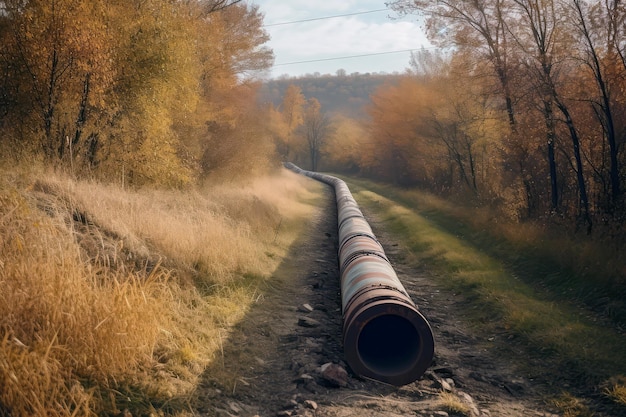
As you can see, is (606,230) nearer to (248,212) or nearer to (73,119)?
(248,212)

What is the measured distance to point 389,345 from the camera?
7.08m

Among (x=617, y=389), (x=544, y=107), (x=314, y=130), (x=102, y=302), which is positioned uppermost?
(x=314, y=130)

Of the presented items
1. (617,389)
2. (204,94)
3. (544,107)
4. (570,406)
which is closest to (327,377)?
(570,406)

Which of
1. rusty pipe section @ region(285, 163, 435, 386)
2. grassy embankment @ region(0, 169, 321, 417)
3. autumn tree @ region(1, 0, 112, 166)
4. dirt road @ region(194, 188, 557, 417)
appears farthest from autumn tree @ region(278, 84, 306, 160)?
rusty pipe section @ region(285, 163, 435, 386)

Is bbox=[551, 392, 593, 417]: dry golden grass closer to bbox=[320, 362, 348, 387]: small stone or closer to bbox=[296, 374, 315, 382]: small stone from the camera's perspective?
bbox=[320, 362, 348, 387]: small stone

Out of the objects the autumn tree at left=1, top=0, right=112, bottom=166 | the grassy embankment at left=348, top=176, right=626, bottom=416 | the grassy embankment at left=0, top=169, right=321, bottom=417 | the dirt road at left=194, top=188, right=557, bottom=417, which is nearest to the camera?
the grassy embankment at left=0, top=169, right=321, bottom=417

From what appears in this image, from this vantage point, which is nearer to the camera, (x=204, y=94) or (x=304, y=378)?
(x=304, y=378)

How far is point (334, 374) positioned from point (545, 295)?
6245mm

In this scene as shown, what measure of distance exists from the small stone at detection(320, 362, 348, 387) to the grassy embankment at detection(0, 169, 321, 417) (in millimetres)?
1547

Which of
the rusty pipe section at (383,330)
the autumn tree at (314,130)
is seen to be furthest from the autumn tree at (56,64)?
the autumn tree at (314,130)

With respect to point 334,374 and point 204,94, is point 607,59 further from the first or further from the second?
point 204,94

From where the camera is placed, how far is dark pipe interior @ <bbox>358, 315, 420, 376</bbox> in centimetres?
639

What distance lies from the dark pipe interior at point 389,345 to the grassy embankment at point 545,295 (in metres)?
1.83

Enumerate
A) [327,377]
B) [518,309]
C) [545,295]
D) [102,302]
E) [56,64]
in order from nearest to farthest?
[102,302]
[327,377]
[518,309]
[545,295]
[56,64]
